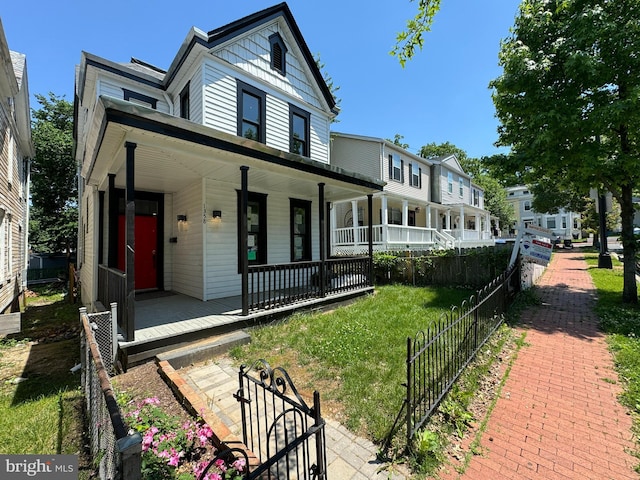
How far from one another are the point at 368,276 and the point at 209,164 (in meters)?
5.62

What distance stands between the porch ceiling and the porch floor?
9.80ft

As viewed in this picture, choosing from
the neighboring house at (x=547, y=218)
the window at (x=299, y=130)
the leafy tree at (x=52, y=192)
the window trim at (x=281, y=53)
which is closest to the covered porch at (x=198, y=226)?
the window at (x=299, y=130)

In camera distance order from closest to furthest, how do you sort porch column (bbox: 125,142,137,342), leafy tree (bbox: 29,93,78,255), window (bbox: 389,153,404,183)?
porch column (bbox: 125,142,137,342) < window (bbox: 389,153,404,183) < leafy tree (bbox: 29,93,78,255)

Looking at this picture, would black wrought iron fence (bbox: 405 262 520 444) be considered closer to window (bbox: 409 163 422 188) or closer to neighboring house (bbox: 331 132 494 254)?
neighboring house (bbox: 331 132 494 254)

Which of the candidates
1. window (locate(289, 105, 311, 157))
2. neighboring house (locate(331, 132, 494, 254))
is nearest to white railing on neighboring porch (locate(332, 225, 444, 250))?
neighboring house (locate(331, 132, 494, 254))

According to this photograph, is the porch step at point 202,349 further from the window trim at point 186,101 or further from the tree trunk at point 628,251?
the tree trunk at point 628,251

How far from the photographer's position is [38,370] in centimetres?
474

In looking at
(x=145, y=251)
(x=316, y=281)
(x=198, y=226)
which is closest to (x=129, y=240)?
(x=198, y=226)

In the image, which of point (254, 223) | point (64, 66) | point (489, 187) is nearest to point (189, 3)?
point (254, 223)

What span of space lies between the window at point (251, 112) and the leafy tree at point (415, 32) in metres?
5.39

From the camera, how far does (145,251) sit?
322 inches

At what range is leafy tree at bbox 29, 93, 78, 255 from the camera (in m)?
18.5

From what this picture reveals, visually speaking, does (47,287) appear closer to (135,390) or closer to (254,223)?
(254,223)

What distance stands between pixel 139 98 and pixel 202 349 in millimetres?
7848
